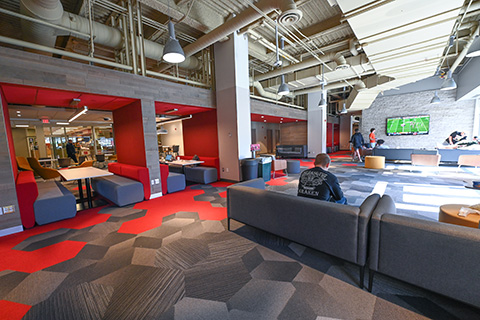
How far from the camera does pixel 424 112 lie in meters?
11.3

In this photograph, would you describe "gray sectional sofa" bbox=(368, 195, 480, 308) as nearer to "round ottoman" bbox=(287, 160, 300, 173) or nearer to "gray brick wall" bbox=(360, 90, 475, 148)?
"round ottoman" bbox=(287, 160, 300, 173)

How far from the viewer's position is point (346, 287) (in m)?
1.90

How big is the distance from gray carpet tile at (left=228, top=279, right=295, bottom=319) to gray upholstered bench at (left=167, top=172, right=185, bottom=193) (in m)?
4.22

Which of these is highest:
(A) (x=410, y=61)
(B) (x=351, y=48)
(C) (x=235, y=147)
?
(B) (x=351, y=48)

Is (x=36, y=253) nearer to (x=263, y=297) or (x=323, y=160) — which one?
(x=263, y=297)

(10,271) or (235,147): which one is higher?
(235,147)

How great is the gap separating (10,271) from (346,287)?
12.5ft

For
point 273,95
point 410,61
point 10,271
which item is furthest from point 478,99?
point 10,271

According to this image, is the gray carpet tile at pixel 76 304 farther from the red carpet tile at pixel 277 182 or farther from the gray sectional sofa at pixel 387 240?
the red carpet tile at pixel 277 182

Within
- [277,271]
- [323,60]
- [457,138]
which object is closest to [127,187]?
[277,271]

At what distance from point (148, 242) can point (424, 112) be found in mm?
15234

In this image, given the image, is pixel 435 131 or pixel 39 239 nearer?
pixel 39 239

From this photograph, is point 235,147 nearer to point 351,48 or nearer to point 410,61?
point 351,48

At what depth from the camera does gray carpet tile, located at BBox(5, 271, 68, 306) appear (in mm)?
1895
